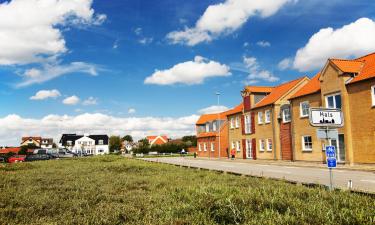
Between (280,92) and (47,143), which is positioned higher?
(280,92)

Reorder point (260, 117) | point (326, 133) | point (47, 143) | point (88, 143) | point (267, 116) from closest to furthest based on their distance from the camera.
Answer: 1. point (326, 133)
2. point (267, 116)
3. point (260, 117)
4. point (88, 143)
5. point (47, 143)

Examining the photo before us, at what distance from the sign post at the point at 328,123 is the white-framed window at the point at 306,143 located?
2081 cm

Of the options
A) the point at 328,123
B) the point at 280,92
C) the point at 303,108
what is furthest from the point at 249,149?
the point at 328,123

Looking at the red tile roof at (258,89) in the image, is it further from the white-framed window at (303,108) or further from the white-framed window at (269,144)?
the white-framed window at (303,108)

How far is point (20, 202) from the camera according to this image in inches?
348

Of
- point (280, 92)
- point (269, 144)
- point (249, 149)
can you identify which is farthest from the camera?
point (249, 149)

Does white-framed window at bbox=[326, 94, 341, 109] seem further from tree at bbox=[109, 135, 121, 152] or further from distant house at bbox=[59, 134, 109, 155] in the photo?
distant house at bbox=[59, 134, 109, 155]

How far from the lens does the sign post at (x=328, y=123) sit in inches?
420

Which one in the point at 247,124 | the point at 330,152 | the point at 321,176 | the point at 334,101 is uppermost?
the point at 334,101

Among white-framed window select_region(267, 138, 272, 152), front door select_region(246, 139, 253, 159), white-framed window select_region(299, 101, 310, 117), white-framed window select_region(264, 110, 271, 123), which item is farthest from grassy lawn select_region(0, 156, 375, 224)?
front door select_region(246, 139, 253, 159)

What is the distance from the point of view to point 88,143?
451 feet

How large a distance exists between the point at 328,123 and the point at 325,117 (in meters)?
0.21

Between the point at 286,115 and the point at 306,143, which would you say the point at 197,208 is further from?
the point at 286,115

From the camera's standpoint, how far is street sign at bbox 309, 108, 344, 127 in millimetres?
10656
